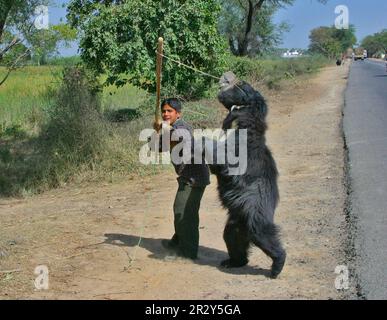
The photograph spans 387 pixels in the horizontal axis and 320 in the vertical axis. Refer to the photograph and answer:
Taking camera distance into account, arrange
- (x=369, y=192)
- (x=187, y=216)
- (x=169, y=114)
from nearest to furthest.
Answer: (x=169, y=114) → (x=187, y=216) → (x=369, y=192)

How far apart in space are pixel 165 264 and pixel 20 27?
23.5 feet

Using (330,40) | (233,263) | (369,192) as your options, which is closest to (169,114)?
(233,263)

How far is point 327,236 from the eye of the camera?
5.86 meters

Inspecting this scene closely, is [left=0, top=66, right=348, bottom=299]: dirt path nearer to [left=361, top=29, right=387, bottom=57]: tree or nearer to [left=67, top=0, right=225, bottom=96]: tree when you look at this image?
[left=67, top=0, right=225, bottom=96]: tree

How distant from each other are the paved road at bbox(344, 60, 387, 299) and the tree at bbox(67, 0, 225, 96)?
4166 millimetres

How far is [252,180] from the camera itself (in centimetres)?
462

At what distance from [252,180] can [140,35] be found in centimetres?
825

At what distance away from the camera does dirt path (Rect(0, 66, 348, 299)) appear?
14.9 feet

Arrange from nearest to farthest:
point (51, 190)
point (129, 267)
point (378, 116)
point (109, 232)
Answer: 1. point (129, 267)
2. point (109, 232)
3. point (51, 190)
4. point (378, 116)

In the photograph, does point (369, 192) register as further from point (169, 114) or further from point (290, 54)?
point (290, 54)

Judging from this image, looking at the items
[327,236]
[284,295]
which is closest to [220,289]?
[284,295]

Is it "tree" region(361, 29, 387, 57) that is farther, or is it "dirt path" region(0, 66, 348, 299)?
"tree" region(361, 29, 387, 57)

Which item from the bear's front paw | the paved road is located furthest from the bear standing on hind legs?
the paved road
